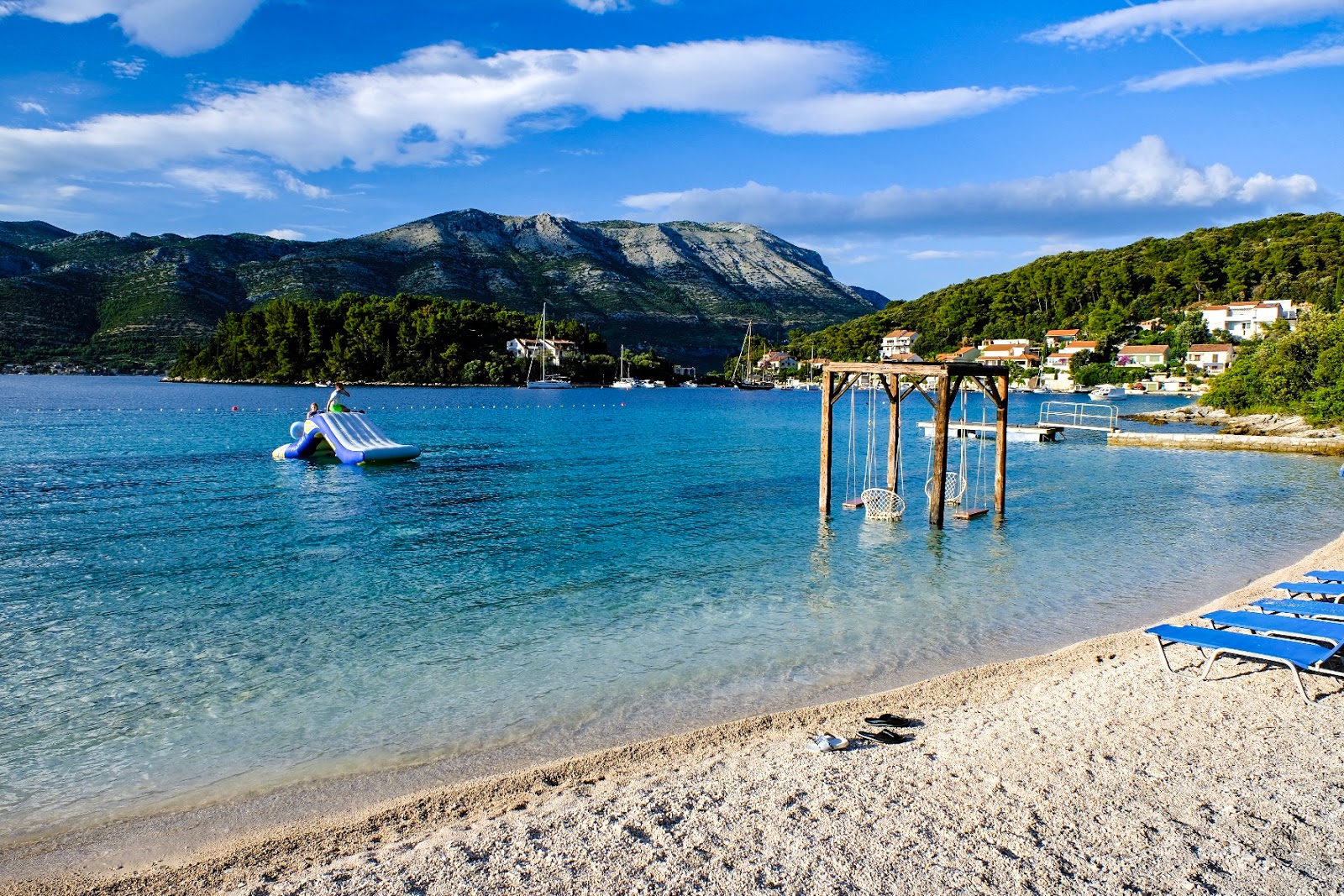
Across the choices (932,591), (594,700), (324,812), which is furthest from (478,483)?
(324,812)

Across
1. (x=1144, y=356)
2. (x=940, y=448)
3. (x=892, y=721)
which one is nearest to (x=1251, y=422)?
(x=940, y=448)

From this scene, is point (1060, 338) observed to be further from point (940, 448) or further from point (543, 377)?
point (940, 448)

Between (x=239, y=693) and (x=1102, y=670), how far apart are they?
9.51 m

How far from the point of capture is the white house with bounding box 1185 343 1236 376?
3793 inches

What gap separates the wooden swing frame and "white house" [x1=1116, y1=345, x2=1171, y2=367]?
101 meters

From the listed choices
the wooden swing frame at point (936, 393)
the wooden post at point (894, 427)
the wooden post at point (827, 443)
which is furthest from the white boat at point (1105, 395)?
the wooden post at point (827, 443)

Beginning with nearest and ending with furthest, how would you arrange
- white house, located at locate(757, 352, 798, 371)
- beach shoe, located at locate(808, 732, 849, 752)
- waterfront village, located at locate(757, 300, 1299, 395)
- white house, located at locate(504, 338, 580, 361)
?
beach shoe, located at locate(808, 732, 849, 752)
waterfront village, located at locate(757, 300, 1299, 395)
white house, located at locate(504, 338, 580, 361)
white house, located at locate(757, 352, 798, 371)

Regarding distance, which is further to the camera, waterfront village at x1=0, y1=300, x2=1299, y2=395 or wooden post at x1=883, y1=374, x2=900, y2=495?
waterfront village at x1=0, y1=300, x2=1299, y2=395

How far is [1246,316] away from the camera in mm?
107188

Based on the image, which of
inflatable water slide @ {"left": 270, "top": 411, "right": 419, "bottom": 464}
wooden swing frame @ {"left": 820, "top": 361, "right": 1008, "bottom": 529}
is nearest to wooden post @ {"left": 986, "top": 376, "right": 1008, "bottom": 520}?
wooden swing frame @ {"left": 820, "top": 361, "right": 1008, "bottom": 529}

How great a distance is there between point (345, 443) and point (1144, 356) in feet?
350

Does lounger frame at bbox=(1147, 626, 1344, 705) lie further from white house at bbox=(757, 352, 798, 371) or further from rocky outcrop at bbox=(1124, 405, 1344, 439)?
white house at bbox=(757, 352, 798, 371)

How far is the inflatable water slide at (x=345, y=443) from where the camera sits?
101 feet

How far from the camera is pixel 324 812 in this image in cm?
644
